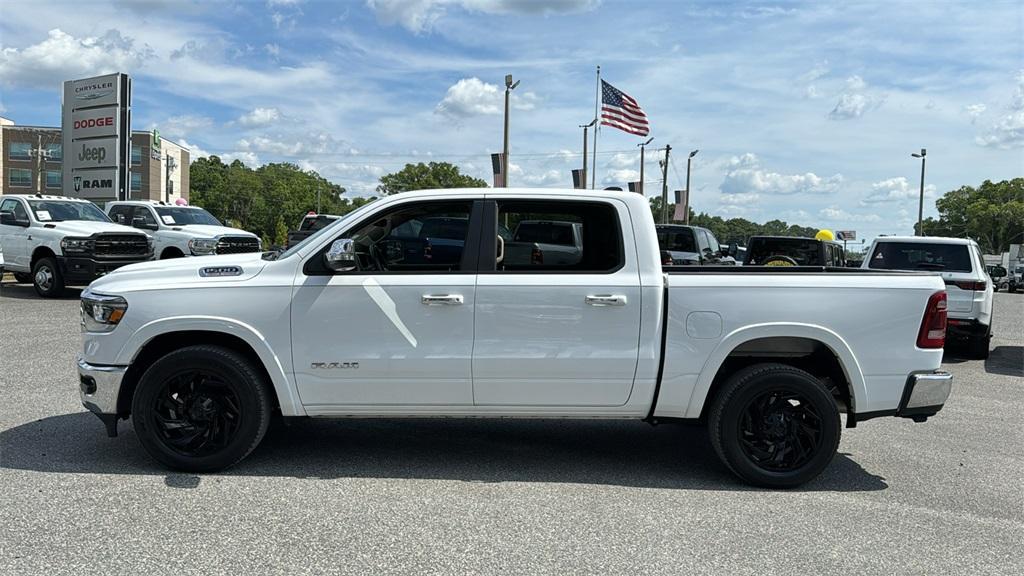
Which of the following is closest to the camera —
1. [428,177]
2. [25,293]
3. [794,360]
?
[794,360]

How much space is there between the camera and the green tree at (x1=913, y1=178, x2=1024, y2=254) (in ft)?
309

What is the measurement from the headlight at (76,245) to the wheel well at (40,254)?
49 centimetres

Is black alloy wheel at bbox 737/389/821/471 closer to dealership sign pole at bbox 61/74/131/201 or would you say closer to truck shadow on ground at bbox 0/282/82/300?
truck shadow on ground at bbox 0/282/82/300

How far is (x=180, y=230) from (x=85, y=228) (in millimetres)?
→ 2346

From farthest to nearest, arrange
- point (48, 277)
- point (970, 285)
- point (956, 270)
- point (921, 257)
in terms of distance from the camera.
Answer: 1. point (48, 277)
2. point (921, 257)
3. point (956, 270)
4. point (970, 285)

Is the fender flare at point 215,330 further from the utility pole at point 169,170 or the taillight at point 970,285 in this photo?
the utility pole at point 169,170

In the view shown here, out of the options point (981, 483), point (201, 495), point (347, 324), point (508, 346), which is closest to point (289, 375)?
point (347, 324)

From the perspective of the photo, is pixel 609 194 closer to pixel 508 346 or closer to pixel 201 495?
pixel 508 346

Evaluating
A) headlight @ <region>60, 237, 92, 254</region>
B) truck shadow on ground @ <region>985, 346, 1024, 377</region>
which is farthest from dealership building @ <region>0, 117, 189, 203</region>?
truck shadow on ground @ <region>985, 346, 1024, 377</region>

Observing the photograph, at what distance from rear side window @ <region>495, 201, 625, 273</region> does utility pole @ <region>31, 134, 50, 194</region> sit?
303 ft

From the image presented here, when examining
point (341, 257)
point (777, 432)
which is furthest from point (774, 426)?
point (341, 257)

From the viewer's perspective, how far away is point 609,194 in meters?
5.19

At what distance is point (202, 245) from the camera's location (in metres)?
16.6

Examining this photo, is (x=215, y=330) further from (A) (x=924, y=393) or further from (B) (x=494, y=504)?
(A) (x=924, y=393)
